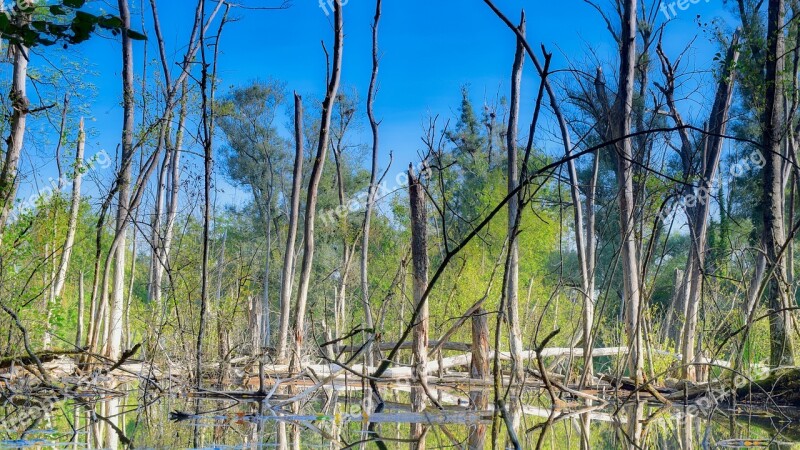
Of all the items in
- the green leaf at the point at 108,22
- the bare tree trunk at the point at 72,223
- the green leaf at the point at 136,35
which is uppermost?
the bare tree trunk at the point at 72,223

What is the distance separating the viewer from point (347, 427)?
21.1 feet

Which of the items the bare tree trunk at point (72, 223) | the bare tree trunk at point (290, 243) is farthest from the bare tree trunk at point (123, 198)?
the bare tree trunk at point (290, 243)

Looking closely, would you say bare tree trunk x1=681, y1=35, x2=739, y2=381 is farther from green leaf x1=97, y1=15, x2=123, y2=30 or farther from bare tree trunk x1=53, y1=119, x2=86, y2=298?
green leaf x1=97, y1=15, x2=123, y2=30

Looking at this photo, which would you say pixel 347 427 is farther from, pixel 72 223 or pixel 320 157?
pixel 72 223

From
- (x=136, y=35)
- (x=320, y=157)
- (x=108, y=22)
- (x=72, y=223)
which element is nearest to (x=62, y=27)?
(x=108, y=22)

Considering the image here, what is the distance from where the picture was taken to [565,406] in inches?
374

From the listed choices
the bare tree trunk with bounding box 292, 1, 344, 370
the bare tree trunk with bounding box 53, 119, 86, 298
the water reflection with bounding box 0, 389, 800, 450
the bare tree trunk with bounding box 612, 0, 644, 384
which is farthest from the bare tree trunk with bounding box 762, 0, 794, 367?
the bare tree trunk with bounding box 53, 119, 86, 298

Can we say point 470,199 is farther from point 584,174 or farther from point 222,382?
point 222,382

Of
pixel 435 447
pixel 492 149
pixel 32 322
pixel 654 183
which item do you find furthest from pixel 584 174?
pixel 435 447

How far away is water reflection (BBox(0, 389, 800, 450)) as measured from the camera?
5.24m

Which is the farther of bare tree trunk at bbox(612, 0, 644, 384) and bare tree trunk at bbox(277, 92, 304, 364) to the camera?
bare tree trunk at bbox(277, 92, 304, 364)

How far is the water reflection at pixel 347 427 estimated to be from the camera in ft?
17.2

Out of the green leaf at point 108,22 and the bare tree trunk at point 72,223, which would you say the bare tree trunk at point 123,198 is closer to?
A: the bare tree trunk at point 72,223

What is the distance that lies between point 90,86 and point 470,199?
25014 mm
